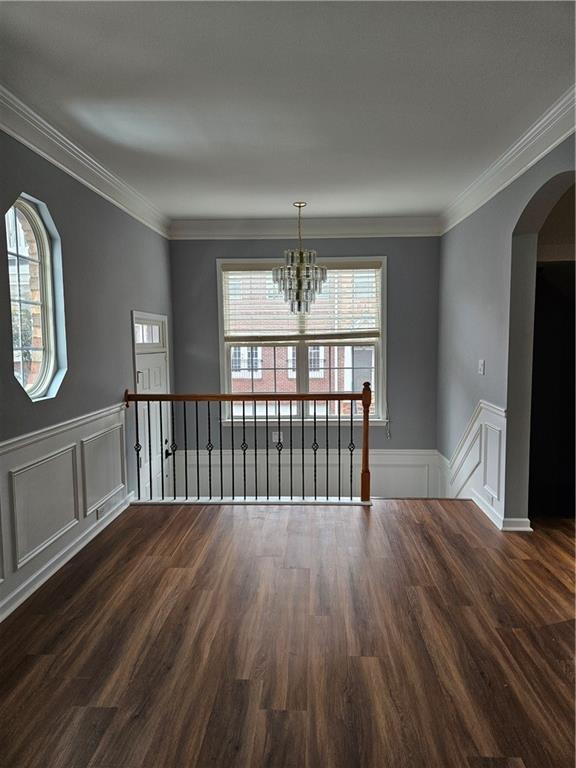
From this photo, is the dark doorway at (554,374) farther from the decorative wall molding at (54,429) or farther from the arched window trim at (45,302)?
the arched window trim at (45,302)

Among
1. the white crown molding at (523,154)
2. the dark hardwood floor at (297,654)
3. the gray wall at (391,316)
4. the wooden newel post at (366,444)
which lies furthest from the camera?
the gray wall at (391,316)

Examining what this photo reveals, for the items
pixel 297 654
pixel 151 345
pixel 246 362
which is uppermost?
pixel 151 345

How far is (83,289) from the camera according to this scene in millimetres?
3658

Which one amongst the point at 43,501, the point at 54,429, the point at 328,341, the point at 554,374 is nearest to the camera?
the point at 43,501

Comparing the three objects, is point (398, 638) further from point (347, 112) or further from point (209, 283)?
point (209, 283)

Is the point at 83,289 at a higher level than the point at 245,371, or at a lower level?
higher

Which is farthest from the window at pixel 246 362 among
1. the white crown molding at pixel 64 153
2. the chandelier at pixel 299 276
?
the white crown molding at pixel 64 153

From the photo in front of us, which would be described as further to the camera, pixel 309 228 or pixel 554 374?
pixel 309 228

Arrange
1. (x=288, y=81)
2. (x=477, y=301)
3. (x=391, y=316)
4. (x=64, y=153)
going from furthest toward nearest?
(x=391, y=316) < (x=477, y=301) < (x=64, y=153) < (x=288, y=81)

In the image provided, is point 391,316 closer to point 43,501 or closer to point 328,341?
point 328,341

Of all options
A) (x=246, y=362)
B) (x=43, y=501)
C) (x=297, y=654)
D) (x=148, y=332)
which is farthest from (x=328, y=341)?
(x=297, y=654)

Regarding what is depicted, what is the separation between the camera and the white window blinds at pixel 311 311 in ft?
19.5

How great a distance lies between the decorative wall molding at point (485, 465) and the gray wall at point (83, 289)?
3.06m

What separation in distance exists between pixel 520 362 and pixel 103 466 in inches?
128
